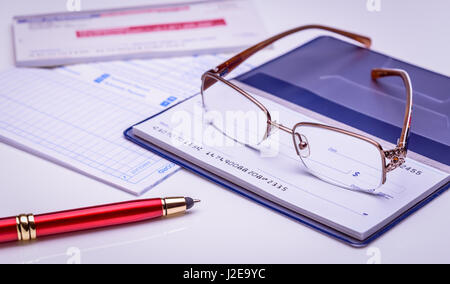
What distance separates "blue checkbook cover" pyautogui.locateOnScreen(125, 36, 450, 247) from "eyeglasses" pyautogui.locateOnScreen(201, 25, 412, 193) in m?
0.05

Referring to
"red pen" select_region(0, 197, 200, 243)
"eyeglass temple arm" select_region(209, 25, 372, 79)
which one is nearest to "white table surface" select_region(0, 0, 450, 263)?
"red pen" select_region(0, 197, 200, 243)

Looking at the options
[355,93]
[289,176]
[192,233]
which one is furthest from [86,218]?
[355,93]

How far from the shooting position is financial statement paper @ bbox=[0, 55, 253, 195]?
0.92m

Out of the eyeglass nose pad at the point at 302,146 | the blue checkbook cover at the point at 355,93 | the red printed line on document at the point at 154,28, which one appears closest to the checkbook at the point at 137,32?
the red printed line on document at the point at 154,28

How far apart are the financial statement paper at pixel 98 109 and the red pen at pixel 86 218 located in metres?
0.06

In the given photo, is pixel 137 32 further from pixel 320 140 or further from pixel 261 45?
pixel 320 140

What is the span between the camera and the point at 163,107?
3.51 feet

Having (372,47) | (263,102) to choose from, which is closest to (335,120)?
(263,102)

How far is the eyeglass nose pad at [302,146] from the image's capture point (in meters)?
0.91

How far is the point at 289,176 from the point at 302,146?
→ 5 centimetres

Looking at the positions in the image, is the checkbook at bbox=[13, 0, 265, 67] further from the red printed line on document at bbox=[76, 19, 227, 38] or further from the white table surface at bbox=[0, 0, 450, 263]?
the white table surface at bbox=[0, 0, 450, 263]

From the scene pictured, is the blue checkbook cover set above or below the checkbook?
below

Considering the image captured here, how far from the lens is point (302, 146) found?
91 cm

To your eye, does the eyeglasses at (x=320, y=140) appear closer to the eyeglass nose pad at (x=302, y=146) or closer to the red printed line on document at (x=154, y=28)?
the eyeglass nose pad at (x=302, y=146)
